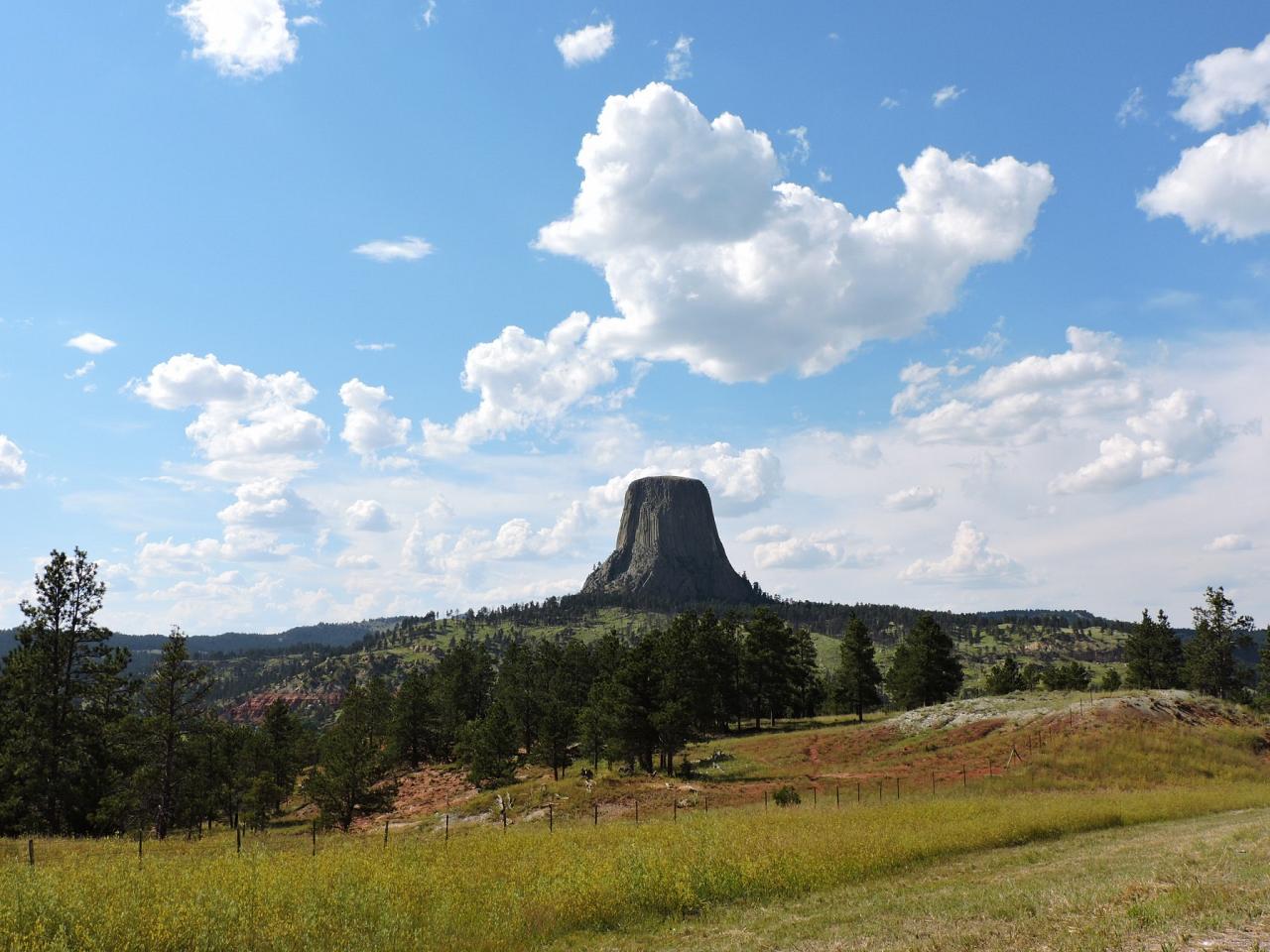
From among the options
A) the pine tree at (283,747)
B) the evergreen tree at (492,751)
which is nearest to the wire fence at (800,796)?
the evergreen tree at (492,751)

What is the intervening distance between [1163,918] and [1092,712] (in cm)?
5354

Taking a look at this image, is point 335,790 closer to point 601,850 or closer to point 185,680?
point 185,680

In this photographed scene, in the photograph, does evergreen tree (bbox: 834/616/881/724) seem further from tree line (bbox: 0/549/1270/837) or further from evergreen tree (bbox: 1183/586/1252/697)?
evergreen tree (bbox: 1183/586/1252/697)

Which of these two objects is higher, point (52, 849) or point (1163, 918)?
point (1163, 918)

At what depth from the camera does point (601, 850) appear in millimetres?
22656

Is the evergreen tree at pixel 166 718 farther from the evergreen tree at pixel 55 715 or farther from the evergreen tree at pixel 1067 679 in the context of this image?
the evergreen tree at pixel 1067 679

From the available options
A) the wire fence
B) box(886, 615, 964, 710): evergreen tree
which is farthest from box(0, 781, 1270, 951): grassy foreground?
box(886, 615, 964, 710): evergreen tree

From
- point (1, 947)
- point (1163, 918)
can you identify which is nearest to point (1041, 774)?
point (1163, 918)

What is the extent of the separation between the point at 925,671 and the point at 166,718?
73864 millimetres

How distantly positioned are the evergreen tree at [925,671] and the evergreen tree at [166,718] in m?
71.0

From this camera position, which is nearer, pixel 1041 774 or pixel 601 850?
pixel 601 850

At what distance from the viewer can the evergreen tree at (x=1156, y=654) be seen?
328 feet

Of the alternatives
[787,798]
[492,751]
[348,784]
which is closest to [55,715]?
[348,784]

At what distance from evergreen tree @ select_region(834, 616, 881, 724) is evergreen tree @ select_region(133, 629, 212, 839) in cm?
6688
